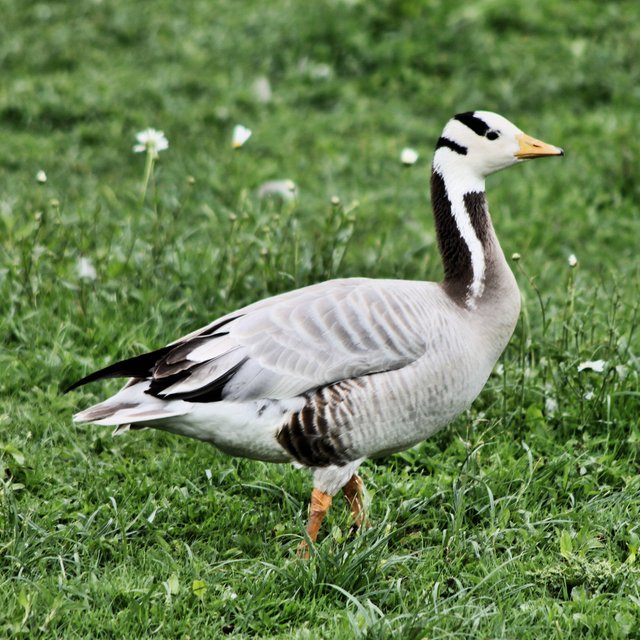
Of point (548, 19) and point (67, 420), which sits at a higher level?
point (548, 19)

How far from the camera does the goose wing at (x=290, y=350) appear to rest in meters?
4.08

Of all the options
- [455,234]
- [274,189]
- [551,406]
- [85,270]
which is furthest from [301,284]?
[274,189]

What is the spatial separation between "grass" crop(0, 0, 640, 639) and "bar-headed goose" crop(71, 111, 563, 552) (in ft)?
1.00

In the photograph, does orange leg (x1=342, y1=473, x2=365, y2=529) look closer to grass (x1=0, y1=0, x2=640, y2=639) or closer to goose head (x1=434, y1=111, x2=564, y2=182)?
grass (x1=0, y1=0, x2=640, y2=639)

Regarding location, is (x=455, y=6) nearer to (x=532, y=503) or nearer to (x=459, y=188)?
(x=459, y=188)

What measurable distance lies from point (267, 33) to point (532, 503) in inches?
240

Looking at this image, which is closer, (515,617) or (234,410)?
(515,617)

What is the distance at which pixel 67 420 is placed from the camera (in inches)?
191

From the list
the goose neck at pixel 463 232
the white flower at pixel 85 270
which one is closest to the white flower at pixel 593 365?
the goose neck at pixel 463 232

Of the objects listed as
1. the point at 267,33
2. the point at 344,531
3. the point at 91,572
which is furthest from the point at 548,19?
the point at 91,572

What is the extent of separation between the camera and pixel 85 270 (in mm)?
5598

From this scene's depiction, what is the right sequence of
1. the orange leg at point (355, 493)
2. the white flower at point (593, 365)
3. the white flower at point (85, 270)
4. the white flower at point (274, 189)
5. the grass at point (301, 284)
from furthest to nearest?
the white flower at point (274, 189) < the white flower at point (85, 270) < the white flower at point (593, 365) < the orange leg at point (355, 493) < the grass at point (301, 284)

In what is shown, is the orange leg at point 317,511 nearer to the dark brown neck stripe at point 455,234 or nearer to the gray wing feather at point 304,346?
the gray wing feather at point 304,346

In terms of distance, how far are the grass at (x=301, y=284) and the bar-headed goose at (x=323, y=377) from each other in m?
0.31
